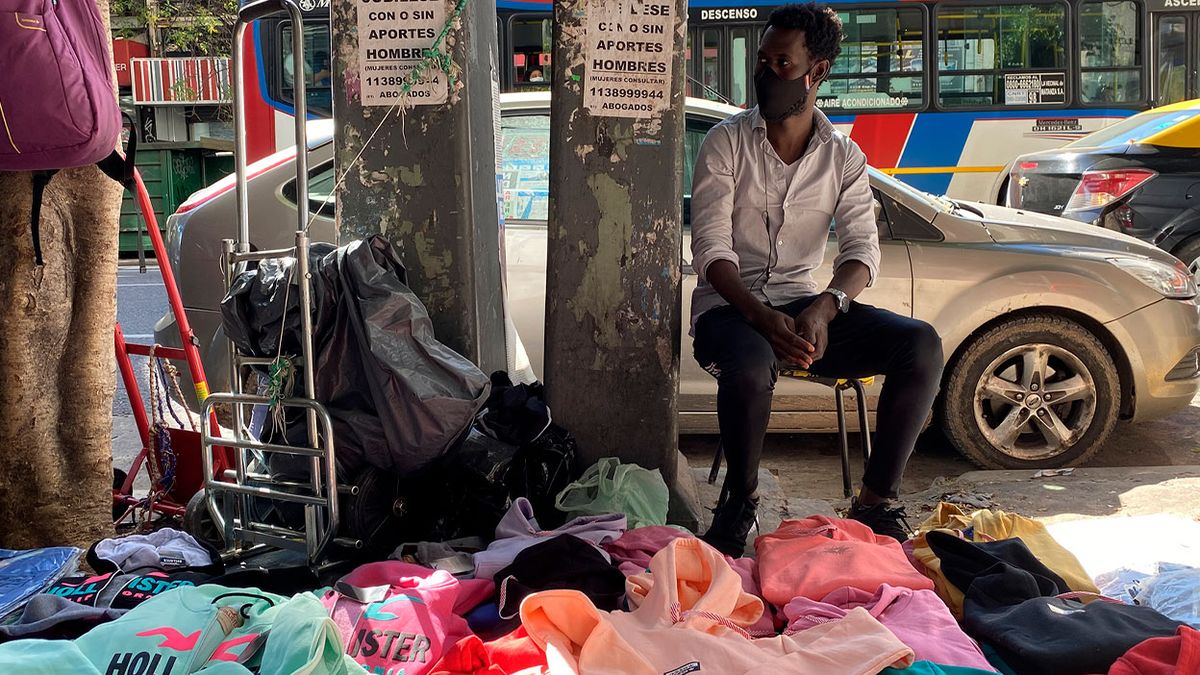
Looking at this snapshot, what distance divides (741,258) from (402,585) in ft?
5.90

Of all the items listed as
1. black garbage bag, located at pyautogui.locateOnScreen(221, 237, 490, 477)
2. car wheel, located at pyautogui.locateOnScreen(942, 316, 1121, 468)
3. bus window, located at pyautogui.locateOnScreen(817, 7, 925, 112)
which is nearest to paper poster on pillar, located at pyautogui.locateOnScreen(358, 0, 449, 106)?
black garbage bag, located at pyautogui.locateOnScreen(221, 237, 490, 477)

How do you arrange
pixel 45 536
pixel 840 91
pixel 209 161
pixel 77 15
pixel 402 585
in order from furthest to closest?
pixel 209 161 → pixel 840 91 → pixel 45 536 → pixel 77 15 → pixel 402 585

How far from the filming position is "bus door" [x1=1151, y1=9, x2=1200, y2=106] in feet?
35.2

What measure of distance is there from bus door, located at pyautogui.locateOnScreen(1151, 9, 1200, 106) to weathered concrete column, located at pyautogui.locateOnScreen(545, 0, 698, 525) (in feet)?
29.4

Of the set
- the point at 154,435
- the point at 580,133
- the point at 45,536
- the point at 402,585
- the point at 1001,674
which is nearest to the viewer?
the point at 1001,674

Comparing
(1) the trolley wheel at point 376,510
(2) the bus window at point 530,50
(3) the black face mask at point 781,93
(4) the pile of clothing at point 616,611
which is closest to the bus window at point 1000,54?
(2) the bus window at point 530,50

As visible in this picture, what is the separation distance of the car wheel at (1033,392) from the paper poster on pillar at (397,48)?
2955 mm

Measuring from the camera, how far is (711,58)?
10781 mm

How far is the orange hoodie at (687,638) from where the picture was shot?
2.24 metres

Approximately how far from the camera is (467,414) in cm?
307

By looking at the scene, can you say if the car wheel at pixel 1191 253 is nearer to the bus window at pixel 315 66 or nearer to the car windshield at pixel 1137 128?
the car windshield at pixel 1137 128

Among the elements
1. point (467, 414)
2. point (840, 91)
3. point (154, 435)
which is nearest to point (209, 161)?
point (840, 91)

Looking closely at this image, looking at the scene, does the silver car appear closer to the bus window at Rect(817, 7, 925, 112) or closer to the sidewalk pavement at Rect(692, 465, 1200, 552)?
the sidewalk pavement at Rect(692, 465, 1200, 552)

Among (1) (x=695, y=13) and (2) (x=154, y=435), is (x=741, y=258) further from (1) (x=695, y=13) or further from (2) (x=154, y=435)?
(1) (x=695, y=13)
